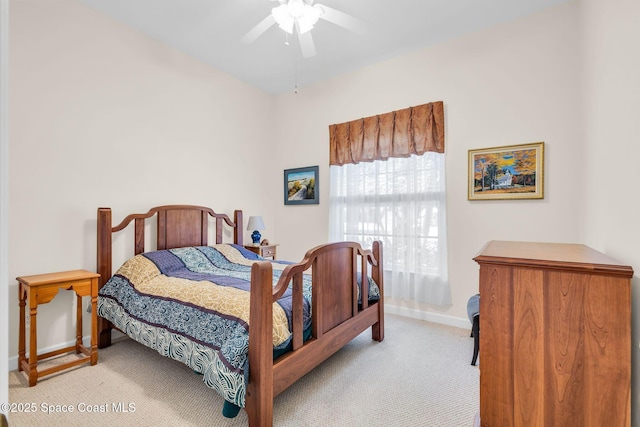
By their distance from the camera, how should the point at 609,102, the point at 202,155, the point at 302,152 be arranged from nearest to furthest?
the point at 609,102, the point at 202,155, the point at 302,152

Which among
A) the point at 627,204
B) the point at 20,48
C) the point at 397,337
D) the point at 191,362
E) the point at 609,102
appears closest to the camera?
the point at 627,204

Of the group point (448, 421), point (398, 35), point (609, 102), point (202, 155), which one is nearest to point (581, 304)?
point (448, 421)

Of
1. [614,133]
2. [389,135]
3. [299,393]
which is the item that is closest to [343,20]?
[389,135]

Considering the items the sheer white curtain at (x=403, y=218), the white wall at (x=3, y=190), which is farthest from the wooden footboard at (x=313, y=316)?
the white wall at (x=3, y=190)

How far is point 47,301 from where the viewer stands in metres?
2.05

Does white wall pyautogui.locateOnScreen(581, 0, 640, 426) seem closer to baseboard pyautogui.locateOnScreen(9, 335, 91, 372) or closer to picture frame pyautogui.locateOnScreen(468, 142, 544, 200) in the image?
picture frame pyautogui.locateOnScreen(468, 142, 544, 200)

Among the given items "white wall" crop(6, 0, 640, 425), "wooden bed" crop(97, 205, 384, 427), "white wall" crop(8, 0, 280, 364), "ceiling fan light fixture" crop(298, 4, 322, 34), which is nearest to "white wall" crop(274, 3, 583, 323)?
"white wall" crop(6, 0, 640, 425)

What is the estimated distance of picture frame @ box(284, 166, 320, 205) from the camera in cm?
398

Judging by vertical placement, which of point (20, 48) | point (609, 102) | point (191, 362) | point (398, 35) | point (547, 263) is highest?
point (398, 35)

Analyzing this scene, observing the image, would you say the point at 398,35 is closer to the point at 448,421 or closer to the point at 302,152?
the point at 302,152

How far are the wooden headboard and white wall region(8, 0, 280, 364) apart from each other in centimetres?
11

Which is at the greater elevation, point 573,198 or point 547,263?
point 573,198

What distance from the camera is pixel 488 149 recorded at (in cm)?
280

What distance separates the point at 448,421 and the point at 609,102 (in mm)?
1972
